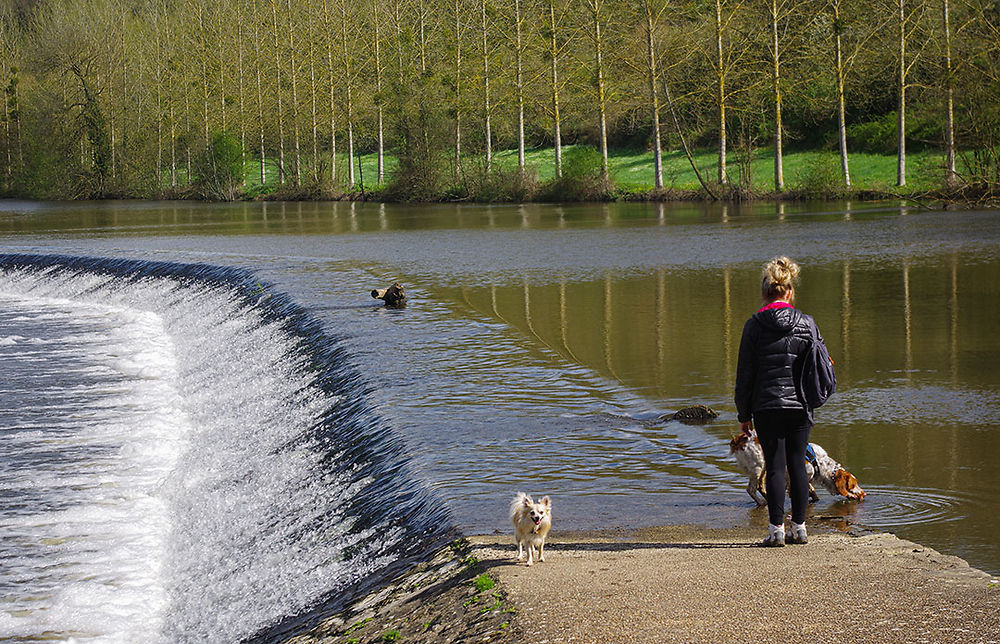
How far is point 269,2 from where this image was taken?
75.6 meters

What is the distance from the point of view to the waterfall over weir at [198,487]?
8.89 metres

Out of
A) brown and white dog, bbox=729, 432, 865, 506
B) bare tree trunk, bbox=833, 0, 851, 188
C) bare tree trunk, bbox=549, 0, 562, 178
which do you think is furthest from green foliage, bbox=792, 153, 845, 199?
brown and white dog, bbox=729, 432, 865, 506

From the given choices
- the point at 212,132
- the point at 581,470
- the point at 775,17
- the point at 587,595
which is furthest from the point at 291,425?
the point at 212,132

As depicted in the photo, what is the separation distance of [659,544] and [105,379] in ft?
42.9

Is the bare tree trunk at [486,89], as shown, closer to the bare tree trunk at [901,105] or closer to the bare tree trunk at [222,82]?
the bare tree trunk at [901,105]

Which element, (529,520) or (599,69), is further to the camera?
(599,69)

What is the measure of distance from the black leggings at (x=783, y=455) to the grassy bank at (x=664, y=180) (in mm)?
30238

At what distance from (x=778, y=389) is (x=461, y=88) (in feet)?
183

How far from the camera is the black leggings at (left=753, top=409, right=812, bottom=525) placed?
24.4 feet

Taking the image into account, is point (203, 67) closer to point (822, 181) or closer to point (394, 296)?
point (822, 181)

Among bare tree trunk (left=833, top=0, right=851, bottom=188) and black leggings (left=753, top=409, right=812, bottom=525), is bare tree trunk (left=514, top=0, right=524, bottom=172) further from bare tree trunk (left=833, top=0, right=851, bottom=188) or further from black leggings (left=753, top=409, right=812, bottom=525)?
black leggings (left=753, top=409, right=812, bottom=525)

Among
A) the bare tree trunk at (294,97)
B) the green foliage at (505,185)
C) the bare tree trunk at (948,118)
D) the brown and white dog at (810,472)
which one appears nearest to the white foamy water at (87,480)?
the brown and white dog at (810,472)

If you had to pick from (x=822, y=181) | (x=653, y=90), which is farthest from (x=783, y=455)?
(x=653, y=90)

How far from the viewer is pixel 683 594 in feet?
21.0
